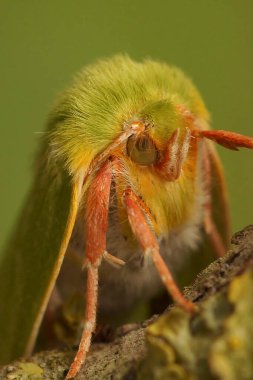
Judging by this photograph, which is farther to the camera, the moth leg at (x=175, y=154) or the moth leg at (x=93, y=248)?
the moth leg at (x=175, y=154)

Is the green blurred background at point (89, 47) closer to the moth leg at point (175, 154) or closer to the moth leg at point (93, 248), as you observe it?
the moth leg at point (175, 154)

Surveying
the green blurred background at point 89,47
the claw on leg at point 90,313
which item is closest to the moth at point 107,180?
the claw on leg at point 90,313

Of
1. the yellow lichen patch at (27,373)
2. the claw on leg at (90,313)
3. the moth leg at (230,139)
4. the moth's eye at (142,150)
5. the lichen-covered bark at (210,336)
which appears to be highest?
the moth leg at (230,139)

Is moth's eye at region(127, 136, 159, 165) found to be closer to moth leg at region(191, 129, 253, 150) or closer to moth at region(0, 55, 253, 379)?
moth at region(0, 55, 253, 379)

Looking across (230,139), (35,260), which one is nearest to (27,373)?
(35,260)

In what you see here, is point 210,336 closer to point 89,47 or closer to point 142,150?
point 142,150

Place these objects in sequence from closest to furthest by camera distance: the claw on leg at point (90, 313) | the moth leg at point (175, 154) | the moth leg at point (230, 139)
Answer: the claw on leg at point (90, 313)
the moth leg at point (230, 139)
the moth leg at point (175, 154)

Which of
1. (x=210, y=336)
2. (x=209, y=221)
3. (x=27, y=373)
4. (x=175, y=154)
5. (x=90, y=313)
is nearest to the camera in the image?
(x=210, y=336)

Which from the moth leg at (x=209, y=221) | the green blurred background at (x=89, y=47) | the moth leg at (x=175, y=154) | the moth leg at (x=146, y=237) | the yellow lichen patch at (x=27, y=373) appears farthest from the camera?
the green blurred background at (x=89, y=47)
